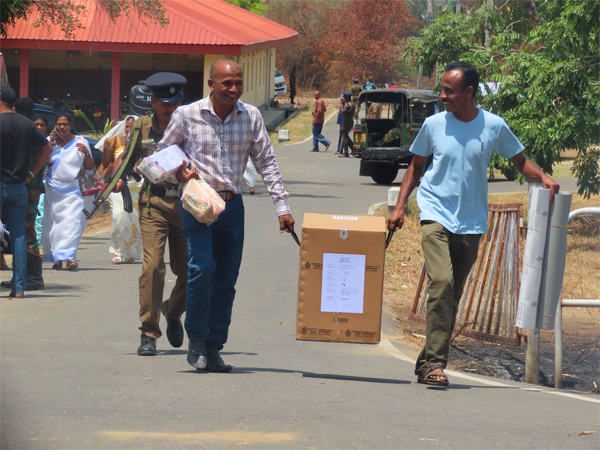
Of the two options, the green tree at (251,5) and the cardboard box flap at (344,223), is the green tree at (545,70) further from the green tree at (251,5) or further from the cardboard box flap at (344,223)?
the green tree at (251,5)

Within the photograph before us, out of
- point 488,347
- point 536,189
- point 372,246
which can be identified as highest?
point 536,189

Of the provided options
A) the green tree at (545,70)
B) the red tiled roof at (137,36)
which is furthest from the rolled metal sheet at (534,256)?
the red tiled roof at (137,36)

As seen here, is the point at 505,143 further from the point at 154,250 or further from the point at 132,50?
the point at 132,50

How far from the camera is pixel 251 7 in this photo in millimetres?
54344

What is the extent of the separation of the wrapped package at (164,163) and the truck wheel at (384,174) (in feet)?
53.0

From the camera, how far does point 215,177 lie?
5281mm

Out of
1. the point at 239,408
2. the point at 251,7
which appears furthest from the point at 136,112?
the point at 251,7

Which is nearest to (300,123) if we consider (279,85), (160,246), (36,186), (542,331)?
(279,85)

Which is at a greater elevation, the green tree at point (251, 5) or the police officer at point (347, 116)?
the green tree at point (251, 5)

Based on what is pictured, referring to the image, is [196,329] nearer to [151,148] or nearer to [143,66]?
[151,148]

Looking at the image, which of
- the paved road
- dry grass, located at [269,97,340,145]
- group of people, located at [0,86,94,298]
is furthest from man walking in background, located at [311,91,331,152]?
the paved road

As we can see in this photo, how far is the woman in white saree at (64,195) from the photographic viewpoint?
392 inches

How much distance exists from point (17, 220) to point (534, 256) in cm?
488

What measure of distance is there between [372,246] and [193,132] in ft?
4.36
